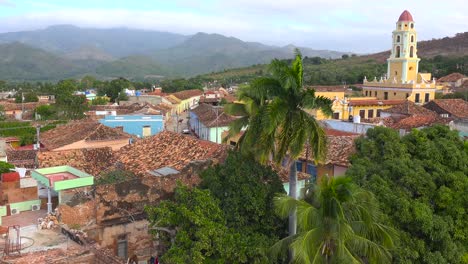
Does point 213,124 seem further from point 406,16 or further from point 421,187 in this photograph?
point 406,16

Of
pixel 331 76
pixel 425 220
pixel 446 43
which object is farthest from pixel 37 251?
pixel 446 43

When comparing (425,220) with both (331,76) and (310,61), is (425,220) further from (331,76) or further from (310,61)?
(310,61)

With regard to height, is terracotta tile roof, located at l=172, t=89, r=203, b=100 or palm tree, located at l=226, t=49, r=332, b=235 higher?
palm tree, located at l=226, t=49, r=332, b=235

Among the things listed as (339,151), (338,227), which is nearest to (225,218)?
(338,227)

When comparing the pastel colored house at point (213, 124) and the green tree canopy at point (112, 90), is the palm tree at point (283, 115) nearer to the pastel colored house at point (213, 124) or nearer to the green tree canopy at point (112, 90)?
the pastel colored house at point (213, 124)

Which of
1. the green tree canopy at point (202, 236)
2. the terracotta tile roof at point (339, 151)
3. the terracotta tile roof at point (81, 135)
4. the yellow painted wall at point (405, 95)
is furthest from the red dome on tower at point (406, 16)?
the green tree canopy at point (202, 236)

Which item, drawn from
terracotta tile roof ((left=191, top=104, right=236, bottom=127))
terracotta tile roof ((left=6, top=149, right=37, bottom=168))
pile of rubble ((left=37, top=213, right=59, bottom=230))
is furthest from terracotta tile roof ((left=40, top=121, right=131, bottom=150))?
pile of rubble ((left=37, top=213, right=59, bottom=230))

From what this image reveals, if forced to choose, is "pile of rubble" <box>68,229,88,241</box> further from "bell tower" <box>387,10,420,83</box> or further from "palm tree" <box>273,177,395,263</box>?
"bell tower" <box>387,10,420,83</box>
